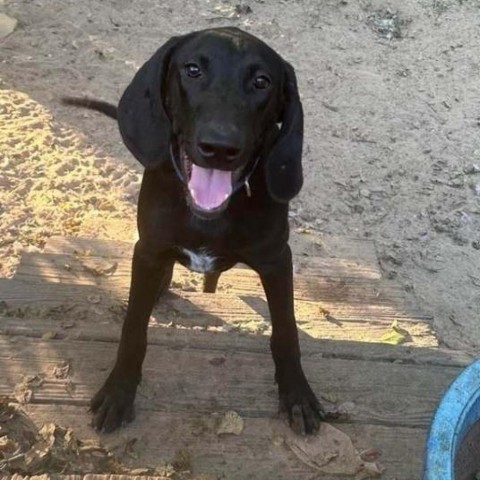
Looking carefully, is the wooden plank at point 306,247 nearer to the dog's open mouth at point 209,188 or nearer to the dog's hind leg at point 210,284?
the dog's hind leg at point 210,284

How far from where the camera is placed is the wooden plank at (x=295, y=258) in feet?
12.0

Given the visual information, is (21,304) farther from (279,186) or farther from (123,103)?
(279,186)

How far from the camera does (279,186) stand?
2.31 meters

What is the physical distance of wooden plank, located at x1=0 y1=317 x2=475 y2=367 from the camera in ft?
8.98

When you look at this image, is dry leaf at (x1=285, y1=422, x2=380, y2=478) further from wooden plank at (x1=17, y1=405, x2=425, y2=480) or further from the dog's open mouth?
the dog's open mouth

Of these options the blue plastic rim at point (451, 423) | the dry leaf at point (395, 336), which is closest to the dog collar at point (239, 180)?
the blue plastic rim at point (451, 423)

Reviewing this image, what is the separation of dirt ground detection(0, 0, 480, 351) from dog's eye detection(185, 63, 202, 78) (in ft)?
6.53

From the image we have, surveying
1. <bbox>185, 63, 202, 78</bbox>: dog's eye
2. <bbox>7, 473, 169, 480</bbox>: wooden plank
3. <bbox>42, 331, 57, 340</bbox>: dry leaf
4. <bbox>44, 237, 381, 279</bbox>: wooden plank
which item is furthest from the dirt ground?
<bbox>185, 63, 202, 78</bbox>: dog's eye

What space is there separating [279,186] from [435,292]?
84.2 inches

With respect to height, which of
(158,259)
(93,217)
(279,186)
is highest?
(279,186)

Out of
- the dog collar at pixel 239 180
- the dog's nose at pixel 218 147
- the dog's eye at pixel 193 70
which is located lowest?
the dog collar at pixel 239 180

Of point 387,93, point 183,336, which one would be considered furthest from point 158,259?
point 387,93

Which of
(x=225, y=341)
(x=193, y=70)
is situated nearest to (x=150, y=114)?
(x=193, y=70)

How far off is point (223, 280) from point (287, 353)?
1168 millimetres
